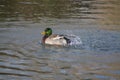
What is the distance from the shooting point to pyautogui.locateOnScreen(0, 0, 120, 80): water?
13.2m

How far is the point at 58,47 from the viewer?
56.5ft

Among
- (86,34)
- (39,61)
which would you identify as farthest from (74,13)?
(39,61)

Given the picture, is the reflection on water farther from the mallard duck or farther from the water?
the mallard duck

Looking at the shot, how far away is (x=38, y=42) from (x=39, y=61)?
3.60 metres

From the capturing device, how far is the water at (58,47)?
13.2 m

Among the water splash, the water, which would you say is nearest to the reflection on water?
the water

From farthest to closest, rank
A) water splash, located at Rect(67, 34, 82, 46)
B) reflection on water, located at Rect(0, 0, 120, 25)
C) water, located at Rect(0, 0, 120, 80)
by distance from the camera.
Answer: reflection on water, located at Rect(0, 0, 120, 25), water splash, located at Rect(67, 34, 82, 46), water, located at Rect(0, 0, 120, 80)

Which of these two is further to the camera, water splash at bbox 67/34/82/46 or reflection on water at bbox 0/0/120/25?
reflection on water at bbox 0/0/120/25

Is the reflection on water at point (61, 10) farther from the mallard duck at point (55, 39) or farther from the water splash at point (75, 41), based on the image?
the water splash at point (75, 41)

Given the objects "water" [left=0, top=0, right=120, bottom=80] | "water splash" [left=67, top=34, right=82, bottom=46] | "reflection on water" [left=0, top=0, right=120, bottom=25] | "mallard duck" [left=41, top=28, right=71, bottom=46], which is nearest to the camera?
"water" [left=0, top=0, right=120, bottom=80]

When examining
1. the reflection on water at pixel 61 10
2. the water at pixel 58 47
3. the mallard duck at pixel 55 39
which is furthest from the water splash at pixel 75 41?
the reflection on water at pixel 61 10

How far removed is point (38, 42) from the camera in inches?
710

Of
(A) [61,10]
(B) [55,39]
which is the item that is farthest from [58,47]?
(A) [61,10]

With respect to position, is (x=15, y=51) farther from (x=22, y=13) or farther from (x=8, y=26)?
(x=22, y=13)
